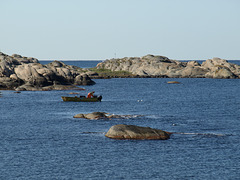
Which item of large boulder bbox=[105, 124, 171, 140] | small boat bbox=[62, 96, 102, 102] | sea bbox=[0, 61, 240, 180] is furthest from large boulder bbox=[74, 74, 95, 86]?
large boulder bbox=[105, 124, 171, 140]

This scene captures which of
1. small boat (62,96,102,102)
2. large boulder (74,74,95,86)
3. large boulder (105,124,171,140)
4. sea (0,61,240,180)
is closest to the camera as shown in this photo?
sea (0,61,240,180)

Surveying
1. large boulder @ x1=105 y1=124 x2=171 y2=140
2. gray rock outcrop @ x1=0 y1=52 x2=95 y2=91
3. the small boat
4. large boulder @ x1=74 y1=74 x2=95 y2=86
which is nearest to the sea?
large boulder @ x1=105 y1=124 x2=171 y2=140

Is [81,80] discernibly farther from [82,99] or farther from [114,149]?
[114,149]

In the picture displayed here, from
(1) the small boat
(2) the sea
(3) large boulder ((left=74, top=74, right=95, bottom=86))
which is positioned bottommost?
(2) the sea

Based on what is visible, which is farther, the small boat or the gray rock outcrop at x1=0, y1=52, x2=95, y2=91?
the gray rock outcrop at x1=0, y1=52, x2=95, y2=91

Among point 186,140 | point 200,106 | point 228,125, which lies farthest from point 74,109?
point 186,140

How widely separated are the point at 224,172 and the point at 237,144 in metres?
11.3

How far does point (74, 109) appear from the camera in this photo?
3233 inches

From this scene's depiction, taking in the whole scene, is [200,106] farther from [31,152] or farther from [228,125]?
[31,152]

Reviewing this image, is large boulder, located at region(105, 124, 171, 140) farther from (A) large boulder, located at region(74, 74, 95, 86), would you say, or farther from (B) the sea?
(A) large boulder, located at region(74, 74, 95, 86)

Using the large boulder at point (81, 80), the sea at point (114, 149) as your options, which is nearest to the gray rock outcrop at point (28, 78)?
the large boulder at point (81, 80)

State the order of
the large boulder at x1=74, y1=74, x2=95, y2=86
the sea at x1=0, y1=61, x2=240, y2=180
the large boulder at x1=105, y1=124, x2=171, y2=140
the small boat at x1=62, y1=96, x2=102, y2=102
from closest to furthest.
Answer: the sea at x1=0, y1=61, x2=240, y2=180 → the large boulder at x1=105, y1=124, x2=171, y2=140 → the small boat at x1=62, y1=96, x2=102, y2=102 → the large boulder at x1=74, y1=74, x2=95, y2=86

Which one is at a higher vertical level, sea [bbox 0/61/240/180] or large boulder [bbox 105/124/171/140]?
large boulder [bbox 105/124/171/140]

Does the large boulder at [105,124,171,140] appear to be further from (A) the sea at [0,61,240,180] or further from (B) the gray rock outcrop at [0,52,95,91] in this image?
(B) the gray rock outcrop at [0,52,95,91]
